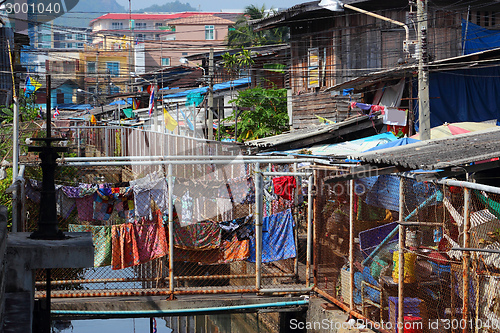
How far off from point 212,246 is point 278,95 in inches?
771

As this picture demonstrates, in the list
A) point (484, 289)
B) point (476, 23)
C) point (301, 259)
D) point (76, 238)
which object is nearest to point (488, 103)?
point (476, 23)

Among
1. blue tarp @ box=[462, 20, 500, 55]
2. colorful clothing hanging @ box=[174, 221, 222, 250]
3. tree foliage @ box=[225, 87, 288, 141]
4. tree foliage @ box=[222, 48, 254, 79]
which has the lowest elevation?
colorful clothing hanging @ box=[174, 221, 222, 250]

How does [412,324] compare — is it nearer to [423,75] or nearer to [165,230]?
[165,230]

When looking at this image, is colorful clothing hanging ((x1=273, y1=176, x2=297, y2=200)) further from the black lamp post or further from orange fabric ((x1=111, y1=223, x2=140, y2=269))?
the black lamp post

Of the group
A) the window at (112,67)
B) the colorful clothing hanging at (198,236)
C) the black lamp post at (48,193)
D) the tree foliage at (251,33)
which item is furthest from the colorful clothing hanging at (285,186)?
the window at (112,67)

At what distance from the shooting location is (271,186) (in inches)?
413

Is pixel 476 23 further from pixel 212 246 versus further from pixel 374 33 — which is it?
pixel 212 246

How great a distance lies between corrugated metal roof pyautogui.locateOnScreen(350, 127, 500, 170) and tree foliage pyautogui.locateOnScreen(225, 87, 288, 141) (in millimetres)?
17917

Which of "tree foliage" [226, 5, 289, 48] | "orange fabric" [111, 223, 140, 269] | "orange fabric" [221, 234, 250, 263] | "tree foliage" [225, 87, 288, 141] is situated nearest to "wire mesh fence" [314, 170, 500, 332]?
"orange fabric" [221, 234, 250, 263]

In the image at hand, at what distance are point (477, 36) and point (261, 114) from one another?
415 inches

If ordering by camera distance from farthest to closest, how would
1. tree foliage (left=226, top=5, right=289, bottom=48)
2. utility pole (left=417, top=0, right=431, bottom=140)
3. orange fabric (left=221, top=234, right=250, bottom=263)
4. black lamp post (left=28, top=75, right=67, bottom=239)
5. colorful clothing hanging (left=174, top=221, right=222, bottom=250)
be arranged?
1. tree foliage (left=226, top=5, right=289, bottom=48)
2. utility pole (left=417, top=0, right=431, bottom=140)
3. orange fabric (left=221, top=234, right=250, bottom=263)
4. colorful clothing hanging (left=174, top=221, right=222, bottom=250)
5. black lamp post (left=28, top=75, right=67, bottom=239)

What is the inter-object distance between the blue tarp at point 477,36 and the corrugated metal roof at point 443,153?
38.8ft

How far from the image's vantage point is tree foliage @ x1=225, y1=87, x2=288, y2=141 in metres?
26.1

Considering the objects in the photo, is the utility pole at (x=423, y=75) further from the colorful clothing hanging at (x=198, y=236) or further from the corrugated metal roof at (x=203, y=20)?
the corrugated metal roof at (x=203, y=20)
